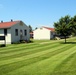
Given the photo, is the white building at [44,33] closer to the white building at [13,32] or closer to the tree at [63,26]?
the white building at [13,32]

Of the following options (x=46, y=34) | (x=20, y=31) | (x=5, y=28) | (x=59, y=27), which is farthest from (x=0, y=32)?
(x=46, y=34)

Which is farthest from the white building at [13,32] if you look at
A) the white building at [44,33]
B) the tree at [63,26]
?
the white building at [44,33]

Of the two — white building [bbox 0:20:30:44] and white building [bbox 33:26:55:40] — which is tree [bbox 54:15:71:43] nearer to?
white building [bbox 0:20:30:44]

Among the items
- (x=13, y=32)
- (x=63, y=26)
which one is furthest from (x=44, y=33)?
(x=13, y=32)

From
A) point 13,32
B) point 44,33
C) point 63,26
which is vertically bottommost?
point 13,32

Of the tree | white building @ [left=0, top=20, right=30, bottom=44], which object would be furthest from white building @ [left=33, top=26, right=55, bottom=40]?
the tree

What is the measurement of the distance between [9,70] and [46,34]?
56614 millimetres

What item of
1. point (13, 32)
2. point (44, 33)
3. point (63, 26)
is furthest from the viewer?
point (44, 33)

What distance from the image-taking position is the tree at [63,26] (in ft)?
125

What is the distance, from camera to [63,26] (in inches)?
1510

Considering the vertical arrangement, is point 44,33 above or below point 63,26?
below

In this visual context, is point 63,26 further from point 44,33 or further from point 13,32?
point 44,33

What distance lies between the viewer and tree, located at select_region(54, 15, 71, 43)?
38.2 meters

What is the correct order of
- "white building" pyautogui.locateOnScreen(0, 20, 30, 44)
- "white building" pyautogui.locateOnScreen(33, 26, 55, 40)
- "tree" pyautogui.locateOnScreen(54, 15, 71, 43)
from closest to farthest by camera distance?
"white building" pyautogui.locateOnScreen(0, 20, 30, 44) → "tree" pyautogui.locateOnScreen(54, 15, 71, 43) → "white building" pyautogui.locateOnScreen(33, 26, 55, 40)
